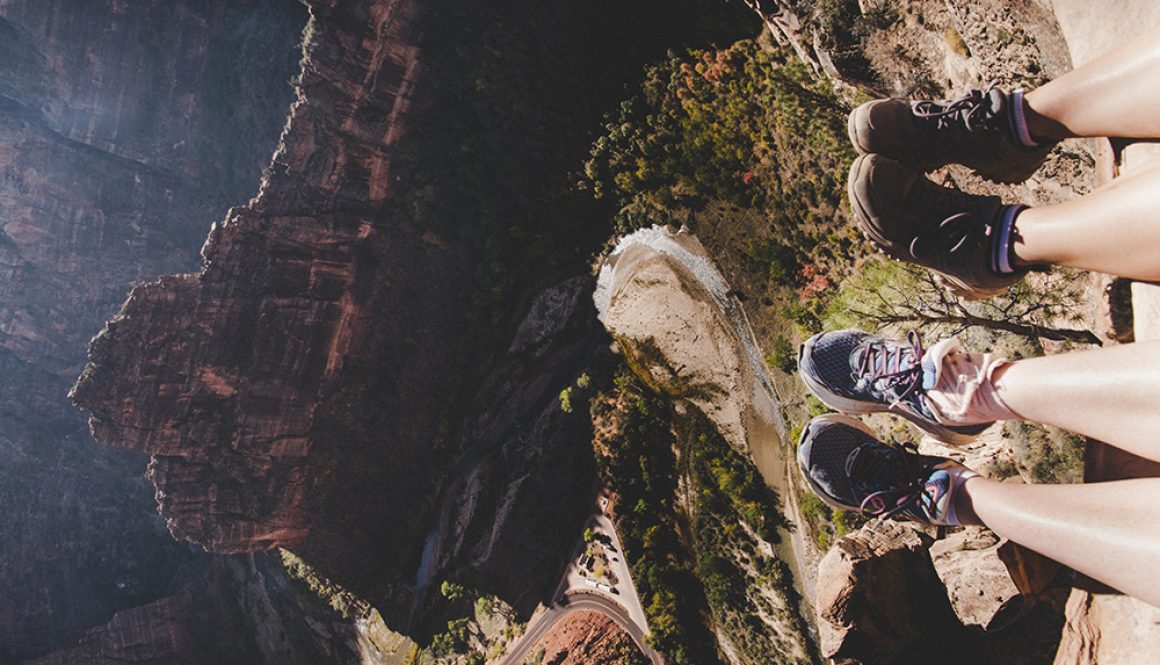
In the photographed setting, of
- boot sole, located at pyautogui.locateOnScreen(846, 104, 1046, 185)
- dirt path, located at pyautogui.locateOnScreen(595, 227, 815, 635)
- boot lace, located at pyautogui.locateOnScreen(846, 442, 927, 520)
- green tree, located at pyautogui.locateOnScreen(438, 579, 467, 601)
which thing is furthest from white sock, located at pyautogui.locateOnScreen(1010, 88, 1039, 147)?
green tree, located at pyautogui.locateOnScreen(438, 579, 467, 601)

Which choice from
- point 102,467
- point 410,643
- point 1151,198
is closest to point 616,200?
point 1151,198

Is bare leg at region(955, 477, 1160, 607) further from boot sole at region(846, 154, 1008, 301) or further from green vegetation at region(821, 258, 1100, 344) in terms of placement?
green vegetation at region(821, 258, 1100, 344)

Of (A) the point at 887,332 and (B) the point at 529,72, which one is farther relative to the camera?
(B) the point at 529,72

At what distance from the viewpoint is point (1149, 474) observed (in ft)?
23.6

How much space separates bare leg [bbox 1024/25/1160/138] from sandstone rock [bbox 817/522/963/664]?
29.4ft

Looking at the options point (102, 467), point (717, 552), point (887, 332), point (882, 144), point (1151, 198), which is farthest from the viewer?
point (102, 467)

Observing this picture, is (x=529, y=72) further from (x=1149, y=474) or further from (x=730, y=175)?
(x=1149, y=474)

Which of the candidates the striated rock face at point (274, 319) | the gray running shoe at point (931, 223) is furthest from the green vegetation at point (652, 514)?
the gray running shoe at point (931, 223)

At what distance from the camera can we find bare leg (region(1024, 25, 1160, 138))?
5.45 m

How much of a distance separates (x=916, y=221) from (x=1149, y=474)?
410cm

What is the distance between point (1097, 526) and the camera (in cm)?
511

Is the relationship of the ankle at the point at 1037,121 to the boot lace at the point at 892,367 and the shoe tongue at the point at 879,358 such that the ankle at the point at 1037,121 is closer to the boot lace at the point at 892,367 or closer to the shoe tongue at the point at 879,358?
the boot lace at the point at 892,367

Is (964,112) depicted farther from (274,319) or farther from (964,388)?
(274,319)

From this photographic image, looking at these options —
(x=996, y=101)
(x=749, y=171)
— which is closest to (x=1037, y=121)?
(x=996, y=101)
